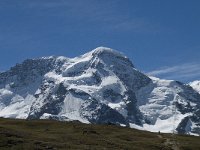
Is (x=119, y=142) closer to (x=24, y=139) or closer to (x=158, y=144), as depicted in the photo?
(x=158, y=144)

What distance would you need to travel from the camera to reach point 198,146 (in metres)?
128

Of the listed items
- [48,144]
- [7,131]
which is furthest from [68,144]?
[7,131]

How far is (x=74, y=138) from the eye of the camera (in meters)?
114

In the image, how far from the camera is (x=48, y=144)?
98.4 meters

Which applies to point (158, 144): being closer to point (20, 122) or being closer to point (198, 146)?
point (198, 146)

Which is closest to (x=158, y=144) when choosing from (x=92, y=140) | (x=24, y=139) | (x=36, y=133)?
(x=92, y=140)

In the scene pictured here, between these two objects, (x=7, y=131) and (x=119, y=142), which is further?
(x=119, y=142)

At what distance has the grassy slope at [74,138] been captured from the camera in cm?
9869

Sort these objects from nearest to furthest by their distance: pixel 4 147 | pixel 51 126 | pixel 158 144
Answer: pixel 4 147, pixel 158 144, pixel 51 126

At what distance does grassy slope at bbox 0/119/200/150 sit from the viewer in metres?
98.7

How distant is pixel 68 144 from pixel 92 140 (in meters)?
11.1

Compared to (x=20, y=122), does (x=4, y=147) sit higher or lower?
lower

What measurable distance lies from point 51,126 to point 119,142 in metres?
24.4

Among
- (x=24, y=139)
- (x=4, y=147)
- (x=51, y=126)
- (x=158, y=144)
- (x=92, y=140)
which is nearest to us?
(x=4, y=147)
